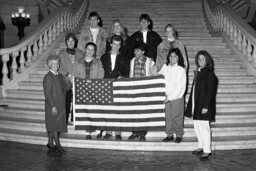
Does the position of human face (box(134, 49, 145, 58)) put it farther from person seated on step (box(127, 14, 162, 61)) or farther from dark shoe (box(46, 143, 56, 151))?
dark shoe (box(46, 143, 56, 151))

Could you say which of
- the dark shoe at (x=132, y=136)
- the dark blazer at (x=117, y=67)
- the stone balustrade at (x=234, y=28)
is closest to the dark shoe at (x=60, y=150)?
the dark shoe at (x=132, y=136)

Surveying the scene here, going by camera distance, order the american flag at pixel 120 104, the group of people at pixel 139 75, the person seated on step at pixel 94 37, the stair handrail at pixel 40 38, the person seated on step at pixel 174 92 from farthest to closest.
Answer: the stair handrail at pixel 40 38 < the person seated on step at pixel 94 37 < the american flag at pixel 120 104 < the person seated on step at pixel 174 92 < the group of people at pixel 139 75

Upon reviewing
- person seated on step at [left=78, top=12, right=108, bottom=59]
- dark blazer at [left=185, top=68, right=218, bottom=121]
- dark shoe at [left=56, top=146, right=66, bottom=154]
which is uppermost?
person seated on step at [left=78, top=12, right=108, bottom=59]

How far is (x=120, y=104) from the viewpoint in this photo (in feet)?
24.8

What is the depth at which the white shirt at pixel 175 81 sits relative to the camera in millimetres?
7176

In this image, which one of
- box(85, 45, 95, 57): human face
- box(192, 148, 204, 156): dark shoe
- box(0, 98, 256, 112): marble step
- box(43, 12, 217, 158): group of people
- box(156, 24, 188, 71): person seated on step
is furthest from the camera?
box(0, 98, 256, 112): marble step

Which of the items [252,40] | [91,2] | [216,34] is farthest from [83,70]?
[91,2]

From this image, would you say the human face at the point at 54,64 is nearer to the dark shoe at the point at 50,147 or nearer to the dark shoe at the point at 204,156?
the dark shoe at the point at 50,147

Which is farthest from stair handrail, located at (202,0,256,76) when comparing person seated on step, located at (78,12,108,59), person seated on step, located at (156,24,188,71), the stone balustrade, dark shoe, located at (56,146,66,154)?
dark shoe, located at (56,146,66,154)

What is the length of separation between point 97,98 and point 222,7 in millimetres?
6424

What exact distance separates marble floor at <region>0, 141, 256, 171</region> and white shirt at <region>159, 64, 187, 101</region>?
1.02 m

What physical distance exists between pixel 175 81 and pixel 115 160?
171 cm

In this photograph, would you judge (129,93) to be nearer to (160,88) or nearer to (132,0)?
(160,88)

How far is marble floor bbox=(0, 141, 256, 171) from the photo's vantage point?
6.25 meters
